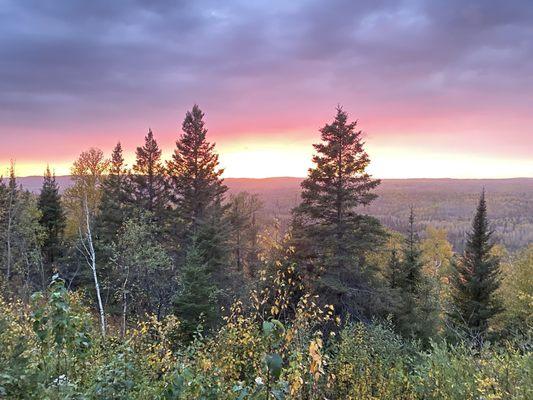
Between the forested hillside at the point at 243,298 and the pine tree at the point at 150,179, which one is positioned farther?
the pine tree at the point at 150,179

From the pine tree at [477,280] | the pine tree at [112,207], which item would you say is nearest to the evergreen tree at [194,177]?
the pine tree at [112,207]

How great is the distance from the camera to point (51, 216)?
37938 millimetres

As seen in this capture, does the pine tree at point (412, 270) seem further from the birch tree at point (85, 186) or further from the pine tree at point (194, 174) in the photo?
the birch tree at point (85, 186)

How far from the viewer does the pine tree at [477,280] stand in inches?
926

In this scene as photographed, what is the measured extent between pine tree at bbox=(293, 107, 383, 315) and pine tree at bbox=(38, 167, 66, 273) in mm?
26111

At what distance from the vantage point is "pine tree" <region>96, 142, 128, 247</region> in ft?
99.5

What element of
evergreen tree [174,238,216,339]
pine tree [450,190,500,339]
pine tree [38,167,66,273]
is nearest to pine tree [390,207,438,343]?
pine tree [450,190,500,339]

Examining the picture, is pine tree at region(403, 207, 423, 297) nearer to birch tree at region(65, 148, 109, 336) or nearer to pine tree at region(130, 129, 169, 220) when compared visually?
pine tree at region(130, 129, 169, 220)

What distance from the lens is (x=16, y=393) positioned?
13.6ft

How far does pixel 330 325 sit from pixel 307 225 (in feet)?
18.2

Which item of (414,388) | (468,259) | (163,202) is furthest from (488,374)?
(163,202)

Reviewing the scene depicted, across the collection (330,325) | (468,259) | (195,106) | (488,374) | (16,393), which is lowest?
(330,325)

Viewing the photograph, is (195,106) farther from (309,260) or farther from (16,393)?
(16,393)

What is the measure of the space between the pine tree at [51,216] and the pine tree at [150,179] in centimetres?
1125
